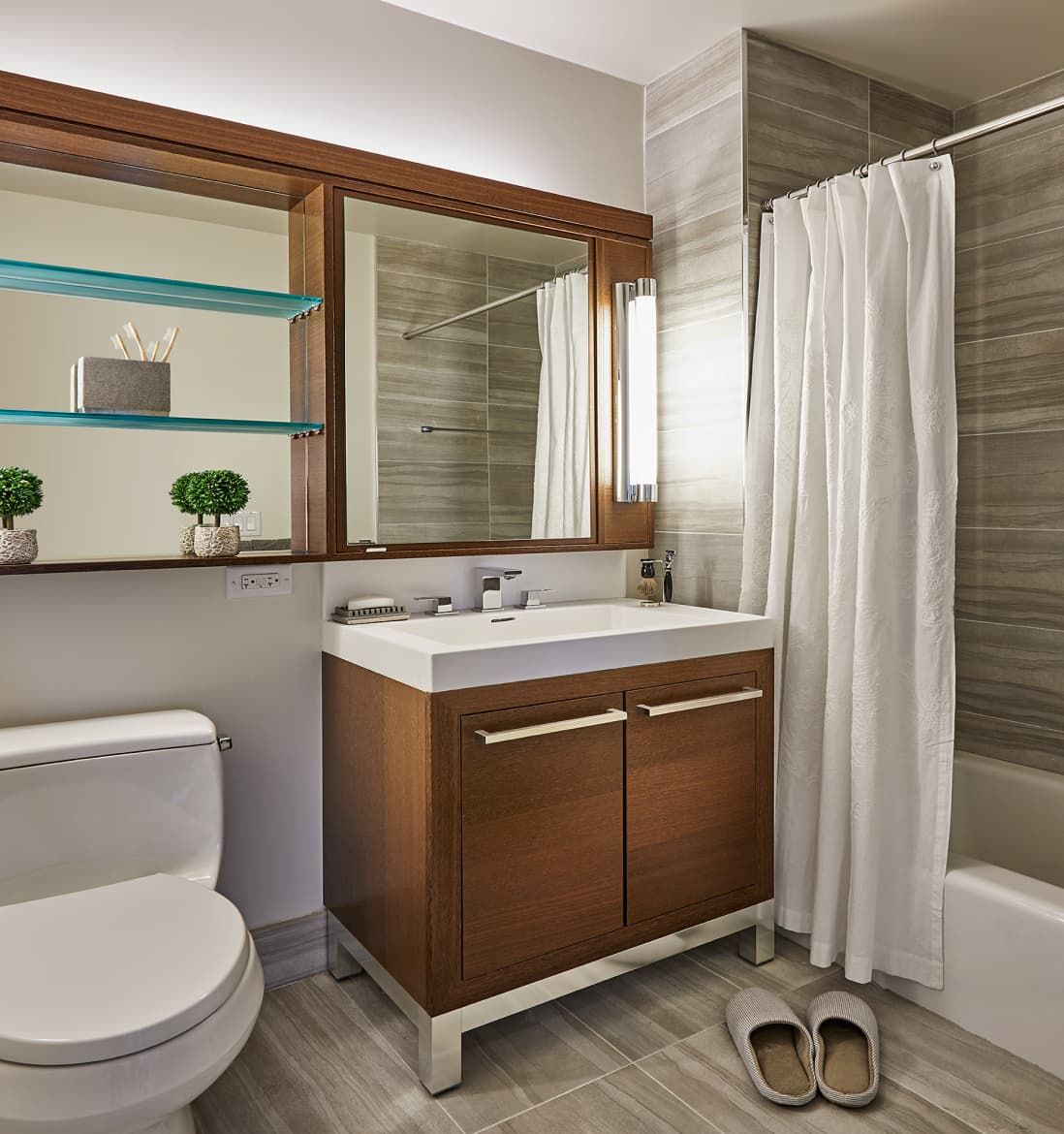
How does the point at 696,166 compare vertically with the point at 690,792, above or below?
above

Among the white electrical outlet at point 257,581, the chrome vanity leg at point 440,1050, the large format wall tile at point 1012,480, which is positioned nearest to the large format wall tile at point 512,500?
the white electrical outlet at point 257,581

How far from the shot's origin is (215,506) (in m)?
1.93

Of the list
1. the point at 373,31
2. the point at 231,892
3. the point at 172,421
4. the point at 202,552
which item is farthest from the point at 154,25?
the point at 231,892

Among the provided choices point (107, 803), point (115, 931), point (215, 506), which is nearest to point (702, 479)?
point (215, 506)

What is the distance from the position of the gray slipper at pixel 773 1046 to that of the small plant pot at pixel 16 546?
1.73m

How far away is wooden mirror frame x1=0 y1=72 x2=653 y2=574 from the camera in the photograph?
5.90 ft

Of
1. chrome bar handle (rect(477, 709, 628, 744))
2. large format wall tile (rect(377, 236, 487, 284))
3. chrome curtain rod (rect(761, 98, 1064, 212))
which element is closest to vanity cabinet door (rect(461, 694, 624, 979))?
chrome bar handle (rect(477, 709, 628, 744))

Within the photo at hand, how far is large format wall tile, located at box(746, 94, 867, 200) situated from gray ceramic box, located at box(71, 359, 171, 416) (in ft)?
5.18

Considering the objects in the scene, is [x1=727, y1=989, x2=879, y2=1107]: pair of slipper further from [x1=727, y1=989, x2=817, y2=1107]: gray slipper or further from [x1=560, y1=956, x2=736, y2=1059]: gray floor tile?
[x1=560, y1=956, x2=736, y2=1059]: gray floor tile

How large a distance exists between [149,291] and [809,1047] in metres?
2.08

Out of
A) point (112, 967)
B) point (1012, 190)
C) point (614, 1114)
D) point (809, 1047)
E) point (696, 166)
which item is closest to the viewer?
point (112, 967)

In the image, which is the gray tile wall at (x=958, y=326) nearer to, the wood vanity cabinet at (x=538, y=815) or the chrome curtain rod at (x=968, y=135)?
the chrome curtain rod at (x=968, y=135)

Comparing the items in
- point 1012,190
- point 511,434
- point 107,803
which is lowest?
point 107,803

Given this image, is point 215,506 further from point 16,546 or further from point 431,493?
point 431,493
